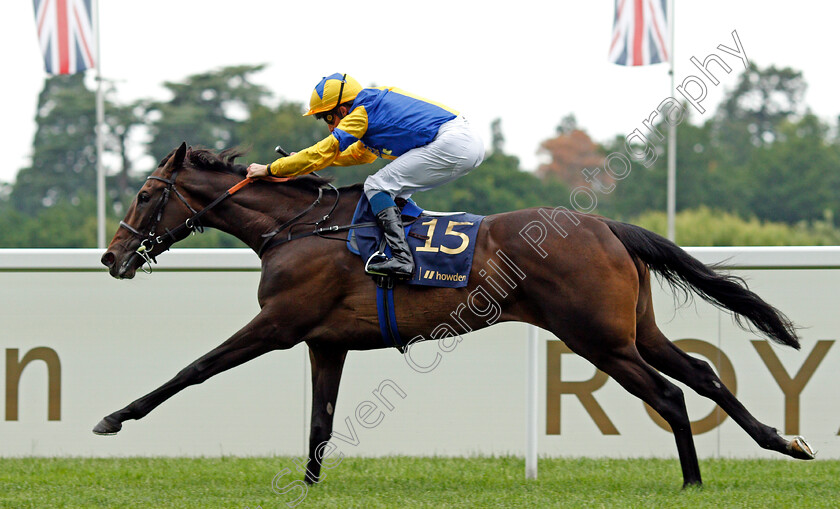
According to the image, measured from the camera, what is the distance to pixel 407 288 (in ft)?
16.5

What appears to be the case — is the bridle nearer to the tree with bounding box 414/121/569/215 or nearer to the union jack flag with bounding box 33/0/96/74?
the union jack flag with bounding box 33/0/96/74

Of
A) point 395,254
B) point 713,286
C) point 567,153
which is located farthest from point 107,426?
point 567,153

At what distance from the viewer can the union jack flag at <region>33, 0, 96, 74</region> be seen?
14453 mm

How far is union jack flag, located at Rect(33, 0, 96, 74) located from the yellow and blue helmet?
10624mm

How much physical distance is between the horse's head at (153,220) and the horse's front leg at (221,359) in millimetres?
673

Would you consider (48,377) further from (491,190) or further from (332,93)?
(491,190)

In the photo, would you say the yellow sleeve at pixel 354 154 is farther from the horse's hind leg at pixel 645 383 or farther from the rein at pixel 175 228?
the horse's hind leg at pixel 645 383

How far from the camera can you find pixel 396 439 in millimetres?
6430

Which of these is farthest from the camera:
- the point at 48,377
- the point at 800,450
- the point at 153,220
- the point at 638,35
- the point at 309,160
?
the point at 638,35

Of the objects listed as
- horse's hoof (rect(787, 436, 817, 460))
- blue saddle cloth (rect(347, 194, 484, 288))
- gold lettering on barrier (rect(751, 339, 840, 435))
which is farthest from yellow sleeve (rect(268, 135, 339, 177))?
gold lettering on barrier (rect(751, 339, 840, 435))

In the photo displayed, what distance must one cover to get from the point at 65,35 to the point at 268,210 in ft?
35.5

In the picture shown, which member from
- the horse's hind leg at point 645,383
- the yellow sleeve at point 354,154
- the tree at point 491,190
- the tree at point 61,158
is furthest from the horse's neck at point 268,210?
the tree at point 61,158

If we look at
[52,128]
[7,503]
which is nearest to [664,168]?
[52,128]

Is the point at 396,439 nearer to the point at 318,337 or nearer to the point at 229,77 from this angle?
the point at 318,337
